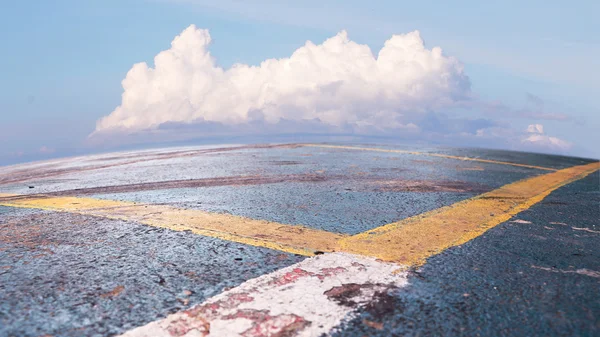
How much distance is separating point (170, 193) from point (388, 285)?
342cm

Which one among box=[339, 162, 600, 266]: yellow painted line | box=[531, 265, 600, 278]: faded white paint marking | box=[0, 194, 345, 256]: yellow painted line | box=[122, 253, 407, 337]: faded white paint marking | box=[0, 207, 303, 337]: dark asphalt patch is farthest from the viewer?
box=[0, 194, 345, 256]: yellow painted line

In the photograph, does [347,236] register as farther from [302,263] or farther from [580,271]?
[580,271]

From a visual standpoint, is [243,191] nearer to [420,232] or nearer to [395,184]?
[395,184]

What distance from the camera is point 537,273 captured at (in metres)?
2.39

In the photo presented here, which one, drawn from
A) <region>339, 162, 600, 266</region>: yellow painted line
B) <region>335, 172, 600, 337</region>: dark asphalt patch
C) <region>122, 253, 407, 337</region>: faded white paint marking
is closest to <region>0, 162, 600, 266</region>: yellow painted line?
<region>339, 162, 600, 266</region>: yellow painted line

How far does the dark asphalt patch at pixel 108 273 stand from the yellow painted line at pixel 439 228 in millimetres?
563

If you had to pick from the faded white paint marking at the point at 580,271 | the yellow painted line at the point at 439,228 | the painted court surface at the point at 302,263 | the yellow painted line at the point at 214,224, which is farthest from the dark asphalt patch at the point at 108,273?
the faded white paint marking at the point at 580,271

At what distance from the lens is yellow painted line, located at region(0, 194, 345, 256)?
112 inches

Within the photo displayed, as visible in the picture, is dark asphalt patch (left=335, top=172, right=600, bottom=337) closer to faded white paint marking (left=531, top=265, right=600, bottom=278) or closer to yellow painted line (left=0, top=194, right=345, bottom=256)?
faded white paint marking (left=531, top=265, right=600, bottom=278)

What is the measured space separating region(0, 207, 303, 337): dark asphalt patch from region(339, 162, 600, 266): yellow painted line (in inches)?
22.1

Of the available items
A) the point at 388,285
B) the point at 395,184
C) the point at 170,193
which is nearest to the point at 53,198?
the point at 170,193

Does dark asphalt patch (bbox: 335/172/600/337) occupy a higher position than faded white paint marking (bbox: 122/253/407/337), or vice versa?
dark asphalt patch (bbox: 335/172/600/337)

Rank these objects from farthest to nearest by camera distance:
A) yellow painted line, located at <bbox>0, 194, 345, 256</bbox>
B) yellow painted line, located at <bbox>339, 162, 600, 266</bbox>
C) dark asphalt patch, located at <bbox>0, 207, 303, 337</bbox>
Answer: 1. yellow painted line, located at <bbox>0, 194, 345, 256</bbox>
2. yellow painted line, located at <bbox>339, 162, 600, 266</bbox>
3. dark asphalt patch, located at <bbox>0, 207, 303, 337</bbox>

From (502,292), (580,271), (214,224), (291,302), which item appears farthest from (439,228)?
(291,302)
